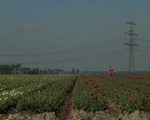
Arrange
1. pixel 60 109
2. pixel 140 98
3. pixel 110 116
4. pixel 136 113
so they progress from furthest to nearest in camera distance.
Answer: pixel 60 109 < pixel 140 98 < pixel 110 116 < pixel 136 113

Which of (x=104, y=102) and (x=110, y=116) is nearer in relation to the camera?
(x=110, y=116)

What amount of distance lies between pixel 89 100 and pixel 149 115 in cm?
274

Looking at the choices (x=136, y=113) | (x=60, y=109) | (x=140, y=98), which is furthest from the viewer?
(x=60, y=109)

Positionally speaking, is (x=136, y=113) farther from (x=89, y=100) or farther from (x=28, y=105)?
(x=28, y=105)

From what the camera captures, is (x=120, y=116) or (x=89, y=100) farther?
(x=89, y=100)

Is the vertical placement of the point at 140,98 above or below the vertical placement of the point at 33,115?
above

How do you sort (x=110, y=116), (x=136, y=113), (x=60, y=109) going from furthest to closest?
(x=60, y=109) < (x=110, y=116) < (x=136, y=113)

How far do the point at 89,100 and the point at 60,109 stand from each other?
5.88ft

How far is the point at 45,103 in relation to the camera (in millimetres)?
11500

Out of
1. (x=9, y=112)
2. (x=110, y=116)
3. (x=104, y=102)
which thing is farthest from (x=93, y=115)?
(x=9, y=112)

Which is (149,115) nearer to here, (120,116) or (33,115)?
(120,116)

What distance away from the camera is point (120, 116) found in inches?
400

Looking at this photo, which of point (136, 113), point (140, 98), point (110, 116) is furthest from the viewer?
point (140, 98)

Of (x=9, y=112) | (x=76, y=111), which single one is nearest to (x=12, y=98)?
(x=9, y=112)
